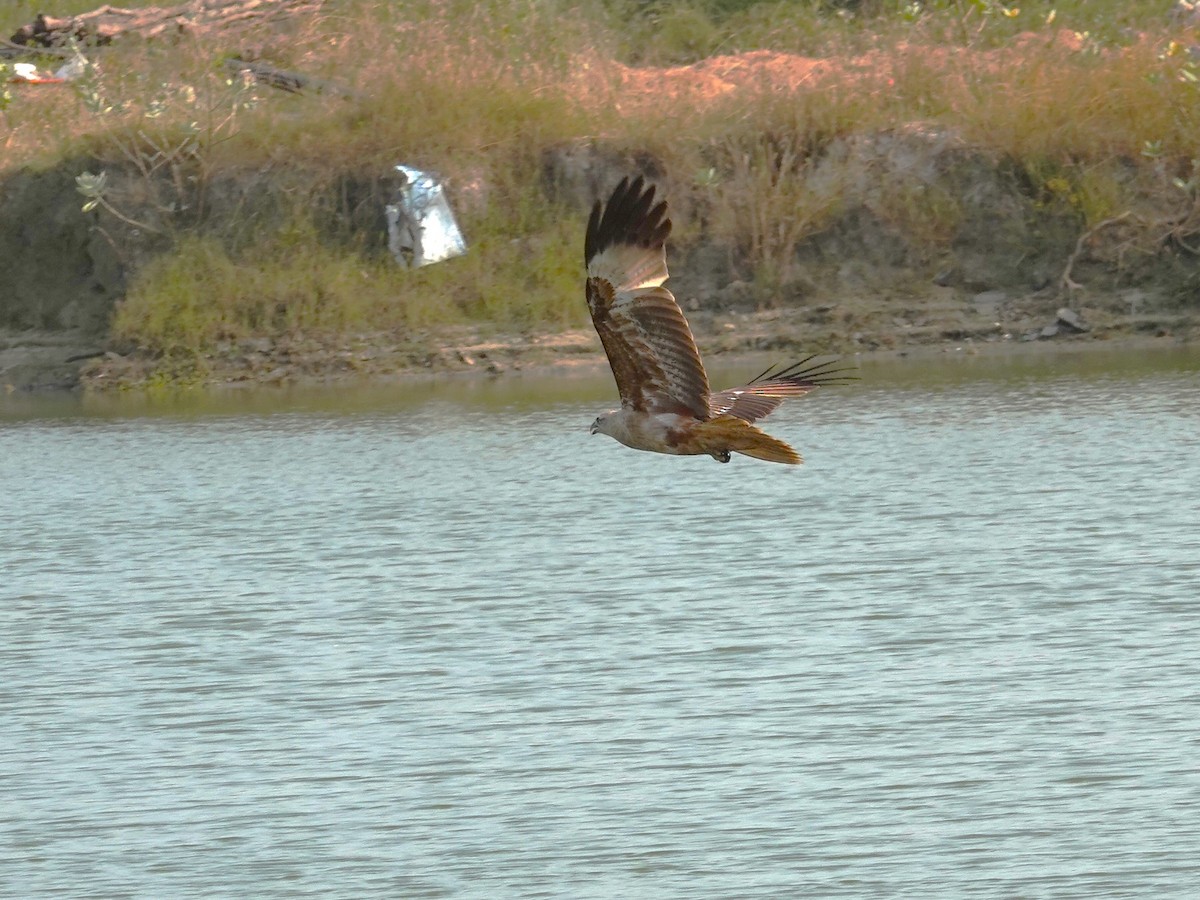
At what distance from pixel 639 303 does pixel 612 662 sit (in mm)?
3000

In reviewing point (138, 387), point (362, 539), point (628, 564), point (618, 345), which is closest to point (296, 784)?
point (618, 345)

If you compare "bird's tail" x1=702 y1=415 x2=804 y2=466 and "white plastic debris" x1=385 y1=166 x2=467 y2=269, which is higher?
"white plastic debris" x1=385 y1=166 x2=467 y2=269

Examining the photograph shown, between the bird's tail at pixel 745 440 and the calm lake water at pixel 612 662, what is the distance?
1.28 m

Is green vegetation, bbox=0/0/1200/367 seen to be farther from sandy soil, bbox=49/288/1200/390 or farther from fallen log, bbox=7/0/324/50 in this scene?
fallen log, bbox=7/0/324/50

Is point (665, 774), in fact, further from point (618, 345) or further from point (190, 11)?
point (190, 11)

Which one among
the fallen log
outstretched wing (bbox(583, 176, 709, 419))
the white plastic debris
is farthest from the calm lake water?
the fallen log

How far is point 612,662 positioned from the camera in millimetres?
9992

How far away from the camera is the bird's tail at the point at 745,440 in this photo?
284 inches

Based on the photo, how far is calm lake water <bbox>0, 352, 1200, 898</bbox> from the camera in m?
7.56

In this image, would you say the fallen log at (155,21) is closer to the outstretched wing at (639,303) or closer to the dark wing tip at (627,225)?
the outstretched wing at (639,303)

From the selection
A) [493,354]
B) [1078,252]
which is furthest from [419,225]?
[1078,252]

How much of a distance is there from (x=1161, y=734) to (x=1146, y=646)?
4.47ft

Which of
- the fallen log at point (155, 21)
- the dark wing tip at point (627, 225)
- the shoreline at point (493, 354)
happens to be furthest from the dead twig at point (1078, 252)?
the dark wing tip at point (627, 225)

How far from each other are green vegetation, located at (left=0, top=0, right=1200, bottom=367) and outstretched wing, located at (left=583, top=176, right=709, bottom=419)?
13289 millimetres
